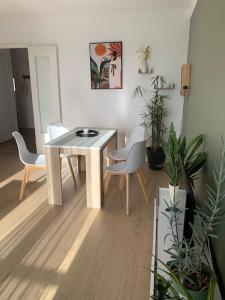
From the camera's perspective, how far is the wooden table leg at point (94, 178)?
2627 millimetres

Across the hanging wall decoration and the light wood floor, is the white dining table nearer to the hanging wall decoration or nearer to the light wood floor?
the light wood floor

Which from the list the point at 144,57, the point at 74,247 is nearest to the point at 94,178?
the point at 74,247

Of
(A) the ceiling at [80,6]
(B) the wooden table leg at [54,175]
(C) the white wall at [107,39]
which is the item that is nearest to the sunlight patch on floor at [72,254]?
(B) the wooden table leg at [54,175]

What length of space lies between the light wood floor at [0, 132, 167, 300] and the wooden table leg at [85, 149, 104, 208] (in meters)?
0.11

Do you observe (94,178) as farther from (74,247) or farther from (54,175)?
(74,247)

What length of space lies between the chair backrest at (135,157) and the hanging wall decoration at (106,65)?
184 cm

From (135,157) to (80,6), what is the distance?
2.45 metres

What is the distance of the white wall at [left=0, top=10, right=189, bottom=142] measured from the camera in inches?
149

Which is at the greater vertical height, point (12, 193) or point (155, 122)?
point (155, 122)

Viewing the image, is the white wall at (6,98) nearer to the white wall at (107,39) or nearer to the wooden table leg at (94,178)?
the white wall at (107,39)

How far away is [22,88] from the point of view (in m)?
7.23

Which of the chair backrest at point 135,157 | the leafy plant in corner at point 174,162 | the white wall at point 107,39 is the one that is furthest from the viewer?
the white wall at point 107,39

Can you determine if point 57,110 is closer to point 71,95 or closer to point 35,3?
point 71,95

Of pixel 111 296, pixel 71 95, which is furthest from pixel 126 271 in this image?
pixel 71 95
